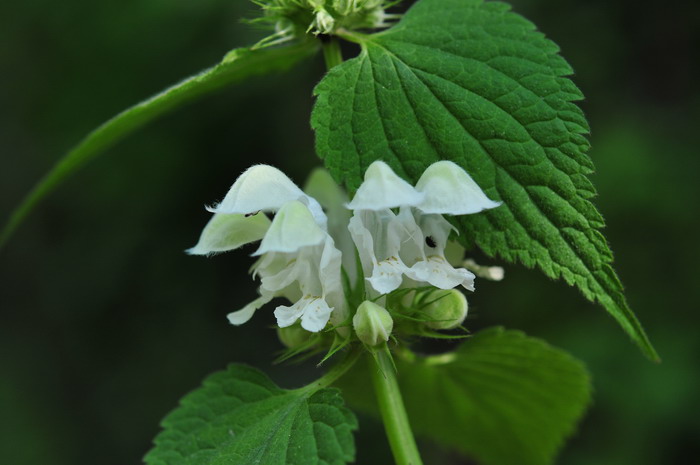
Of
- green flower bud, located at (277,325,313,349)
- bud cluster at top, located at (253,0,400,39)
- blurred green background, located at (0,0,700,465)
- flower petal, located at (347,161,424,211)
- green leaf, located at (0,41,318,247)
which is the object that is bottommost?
blurred green background, located at (0,0,700,465)

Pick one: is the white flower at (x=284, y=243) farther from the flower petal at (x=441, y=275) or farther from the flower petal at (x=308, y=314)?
the flower petal at (x=441, y=275)

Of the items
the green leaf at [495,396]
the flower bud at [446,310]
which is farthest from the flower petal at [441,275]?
the green leaf at [495,396]

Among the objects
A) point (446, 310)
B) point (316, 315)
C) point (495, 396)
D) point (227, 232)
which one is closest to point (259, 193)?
point (227, 232)

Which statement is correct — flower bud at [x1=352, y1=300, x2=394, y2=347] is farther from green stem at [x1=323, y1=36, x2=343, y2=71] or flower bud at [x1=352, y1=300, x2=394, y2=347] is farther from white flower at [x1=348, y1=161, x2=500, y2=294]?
green stem at [x1=323, y1=36, x2=343, y2=71]

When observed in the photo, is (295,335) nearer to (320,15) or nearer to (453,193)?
(453,193)

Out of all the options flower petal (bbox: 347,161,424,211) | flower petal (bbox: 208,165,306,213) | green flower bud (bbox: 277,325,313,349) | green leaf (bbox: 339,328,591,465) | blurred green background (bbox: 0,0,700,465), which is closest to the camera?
flower petal (bbox: 347,161,424,211)

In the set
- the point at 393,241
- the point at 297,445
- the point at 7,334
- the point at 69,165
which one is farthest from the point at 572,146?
the point at 7,334

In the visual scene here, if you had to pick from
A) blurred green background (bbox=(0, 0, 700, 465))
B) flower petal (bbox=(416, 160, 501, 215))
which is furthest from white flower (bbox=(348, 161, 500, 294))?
blurred green background (bbox=(0, 0, 700, 465))

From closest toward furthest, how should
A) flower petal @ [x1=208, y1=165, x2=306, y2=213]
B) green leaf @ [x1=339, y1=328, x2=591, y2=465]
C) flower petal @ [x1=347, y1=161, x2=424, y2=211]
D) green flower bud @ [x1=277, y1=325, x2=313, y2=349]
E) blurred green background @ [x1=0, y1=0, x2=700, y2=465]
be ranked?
flower petal @ [x1=347, y1=161, x2=424, y2=211]
flower petal @ [x1=208, y1=165, x2=306, y2=213]
green flower bud @ [x1=277, y1=325, x2=313, y2=349]
green leaf @ [x1=339, y1=328, x2=591, y2=465]
blurred green background @ [x1=0, y1=0, x2=700, y2=465]
